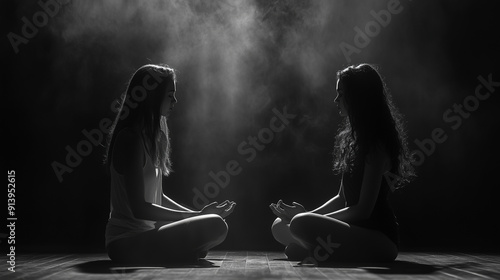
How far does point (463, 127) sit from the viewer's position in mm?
4824

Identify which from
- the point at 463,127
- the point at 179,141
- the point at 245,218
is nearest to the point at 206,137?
the point at 179,141

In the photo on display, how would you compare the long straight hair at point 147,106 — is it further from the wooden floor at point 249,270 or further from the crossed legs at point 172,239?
the wooden floor at point 249,270

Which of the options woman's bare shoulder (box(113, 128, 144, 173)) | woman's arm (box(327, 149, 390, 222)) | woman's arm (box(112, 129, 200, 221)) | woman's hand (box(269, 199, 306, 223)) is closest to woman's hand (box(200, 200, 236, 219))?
woman's arm (box(112, 129, 200, 221))

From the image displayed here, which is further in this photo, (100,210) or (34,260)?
(100,210)

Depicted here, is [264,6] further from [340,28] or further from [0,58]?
[0,58]

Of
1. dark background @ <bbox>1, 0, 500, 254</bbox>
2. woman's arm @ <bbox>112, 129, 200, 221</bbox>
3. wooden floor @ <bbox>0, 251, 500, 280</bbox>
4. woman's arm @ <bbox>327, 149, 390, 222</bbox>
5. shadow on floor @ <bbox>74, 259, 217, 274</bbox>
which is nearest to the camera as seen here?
wooden floor @ <bbox>0, 251, 500, 280</bbox>

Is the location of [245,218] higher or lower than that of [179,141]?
lower

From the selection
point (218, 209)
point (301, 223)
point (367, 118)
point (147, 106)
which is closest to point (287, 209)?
point (301, 223)

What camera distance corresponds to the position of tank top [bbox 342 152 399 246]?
9.04 ft

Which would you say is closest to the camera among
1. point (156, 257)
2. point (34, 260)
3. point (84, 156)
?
point (156, 257)

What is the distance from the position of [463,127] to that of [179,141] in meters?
2.17

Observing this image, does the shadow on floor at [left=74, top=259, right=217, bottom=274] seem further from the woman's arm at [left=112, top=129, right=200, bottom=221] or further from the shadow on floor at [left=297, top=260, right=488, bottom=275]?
the shadow on floor at [left=297, top=260, right=488, bottom=275]

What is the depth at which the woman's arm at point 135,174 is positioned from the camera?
261 cm

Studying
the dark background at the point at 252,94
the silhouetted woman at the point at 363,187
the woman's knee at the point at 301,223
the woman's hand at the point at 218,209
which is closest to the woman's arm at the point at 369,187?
the silhouetted woman at the point at 363,187
